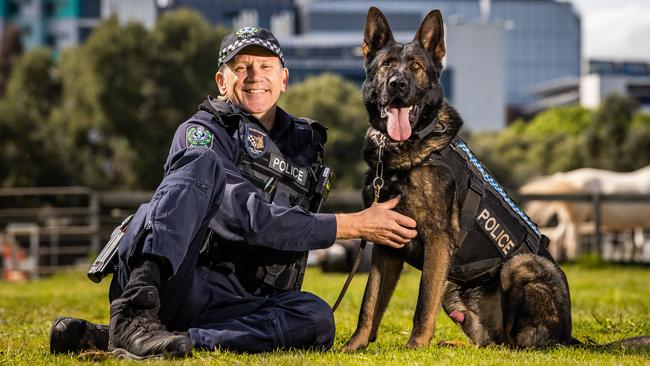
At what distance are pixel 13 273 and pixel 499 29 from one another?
93713 millimetres

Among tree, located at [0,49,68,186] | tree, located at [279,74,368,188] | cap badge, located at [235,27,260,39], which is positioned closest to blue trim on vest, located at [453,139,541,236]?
cap badge, located at [235,27,260,39]

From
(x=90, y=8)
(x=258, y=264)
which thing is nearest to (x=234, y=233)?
(x=258, y=264)

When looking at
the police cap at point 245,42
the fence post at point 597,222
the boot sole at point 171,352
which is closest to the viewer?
the boot sole at point 171,352

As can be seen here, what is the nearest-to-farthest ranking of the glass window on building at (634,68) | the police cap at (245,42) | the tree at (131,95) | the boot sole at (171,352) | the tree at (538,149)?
the boot sole at (171,352)
the police cap at (245,42)
the tree at (131,95)
the tree at (538,149)
the glass window on building at (634,68)

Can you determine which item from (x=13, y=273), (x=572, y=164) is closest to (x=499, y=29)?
(x=572, y=164)

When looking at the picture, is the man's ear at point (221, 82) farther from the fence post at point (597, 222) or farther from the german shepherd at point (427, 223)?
the fence post at point (597, 222)

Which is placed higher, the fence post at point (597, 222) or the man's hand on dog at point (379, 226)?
the man's hand on dog at point (379, 226)

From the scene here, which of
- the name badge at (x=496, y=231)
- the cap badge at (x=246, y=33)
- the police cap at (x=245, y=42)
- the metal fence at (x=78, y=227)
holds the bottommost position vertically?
the metal fence at (x=78, y=227)

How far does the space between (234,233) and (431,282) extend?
1.02 m

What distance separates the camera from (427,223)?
4.55 metres

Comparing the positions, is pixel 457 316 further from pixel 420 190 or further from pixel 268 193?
pixel 268 193

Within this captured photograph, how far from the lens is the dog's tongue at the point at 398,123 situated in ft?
15.5

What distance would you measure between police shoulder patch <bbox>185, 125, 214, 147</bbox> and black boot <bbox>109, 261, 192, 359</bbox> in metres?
0.63

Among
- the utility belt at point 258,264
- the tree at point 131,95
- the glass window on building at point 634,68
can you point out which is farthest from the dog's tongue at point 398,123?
the glass window on building at point 634,68
